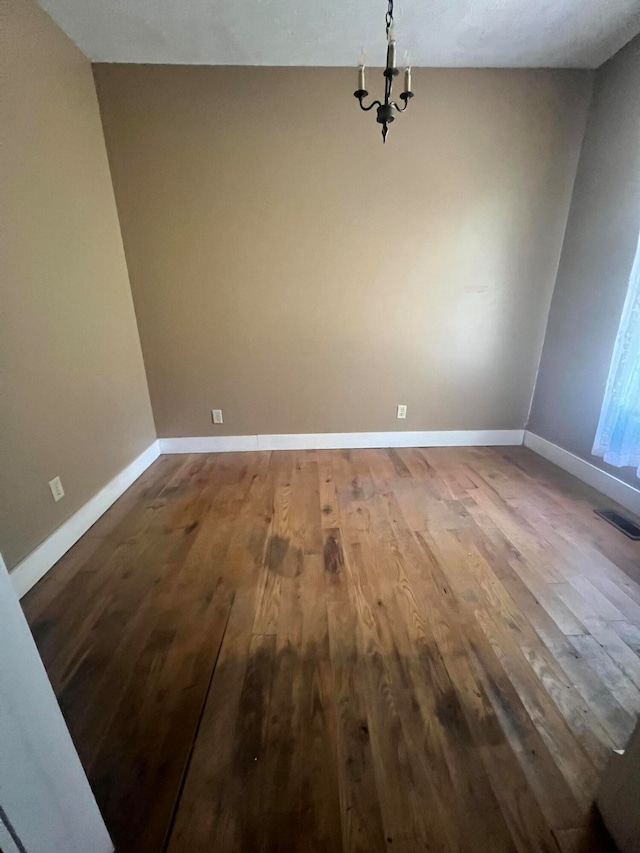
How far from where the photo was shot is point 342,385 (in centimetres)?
295

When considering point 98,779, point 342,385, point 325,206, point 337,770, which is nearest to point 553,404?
point 342,385

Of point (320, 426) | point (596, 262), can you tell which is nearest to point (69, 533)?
point (320, 426)

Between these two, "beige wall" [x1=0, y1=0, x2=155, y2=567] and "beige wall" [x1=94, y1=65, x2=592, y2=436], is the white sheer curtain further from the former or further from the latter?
"beige wall" [x1=0, y1=0, x2=155, y2=567]

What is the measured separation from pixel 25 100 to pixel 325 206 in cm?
170

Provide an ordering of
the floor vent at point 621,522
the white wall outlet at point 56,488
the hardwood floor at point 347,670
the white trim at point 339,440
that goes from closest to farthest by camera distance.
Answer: the hardwood floor at point 347,670
the white wall outlet at point 56,488
the floor vent at point 621,522
the white trim at point 339,440

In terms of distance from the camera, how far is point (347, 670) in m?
1.21

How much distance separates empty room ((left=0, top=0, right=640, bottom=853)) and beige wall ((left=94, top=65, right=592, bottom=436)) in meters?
0.02

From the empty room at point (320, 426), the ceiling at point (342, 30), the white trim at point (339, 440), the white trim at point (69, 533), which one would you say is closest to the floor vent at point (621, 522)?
the empty room at point (320, 426)

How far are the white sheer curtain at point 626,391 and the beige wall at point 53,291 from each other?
3208mm

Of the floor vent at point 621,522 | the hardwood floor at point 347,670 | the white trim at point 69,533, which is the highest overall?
the white trim at point 69,533

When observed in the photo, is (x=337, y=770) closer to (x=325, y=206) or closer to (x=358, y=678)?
(x=358, y=678)

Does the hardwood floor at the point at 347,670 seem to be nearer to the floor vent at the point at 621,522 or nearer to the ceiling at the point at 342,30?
the floor vent at the point at 621,522

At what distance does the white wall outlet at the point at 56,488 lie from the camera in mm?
1794

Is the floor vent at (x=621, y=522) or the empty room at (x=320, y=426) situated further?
the floor vent at (x=621, y=522)
